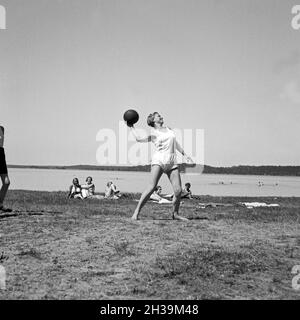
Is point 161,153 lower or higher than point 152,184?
higher

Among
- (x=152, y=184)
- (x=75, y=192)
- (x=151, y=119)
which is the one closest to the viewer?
(x=152, y=184)

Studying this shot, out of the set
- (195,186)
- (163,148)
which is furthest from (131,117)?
(195,186)

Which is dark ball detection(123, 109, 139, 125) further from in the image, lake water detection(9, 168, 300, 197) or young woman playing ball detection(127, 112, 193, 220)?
lake water detection(9, 168, 300, 197)

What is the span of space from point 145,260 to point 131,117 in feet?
16.9

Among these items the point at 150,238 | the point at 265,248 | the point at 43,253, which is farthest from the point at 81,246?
the point at 265,248

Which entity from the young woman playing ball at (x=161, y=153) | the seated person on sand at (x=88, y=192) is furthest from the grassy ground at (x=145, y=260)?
the seated person on sand at (x=88, y=192)

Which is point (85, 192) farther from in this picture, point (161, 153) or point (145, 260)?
point (145, 260)

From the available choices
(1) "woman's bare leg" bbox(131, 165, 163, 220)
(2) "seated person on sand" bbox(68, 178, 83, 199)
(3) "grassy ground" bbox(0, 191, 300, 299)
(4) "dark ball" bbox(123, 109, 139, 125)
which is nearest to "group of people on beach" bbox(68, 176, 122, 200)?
(2) "seated person on sand" bbox(68, 178, 83, 199)

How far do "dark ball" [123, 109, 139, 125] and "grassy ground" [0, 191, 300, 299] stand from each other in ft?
9.20

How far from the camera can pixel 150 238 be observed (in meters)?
6.94

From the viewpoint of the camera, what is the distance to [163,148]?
921cm

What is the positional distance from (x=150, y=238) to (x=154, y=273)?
1920 millimetres
